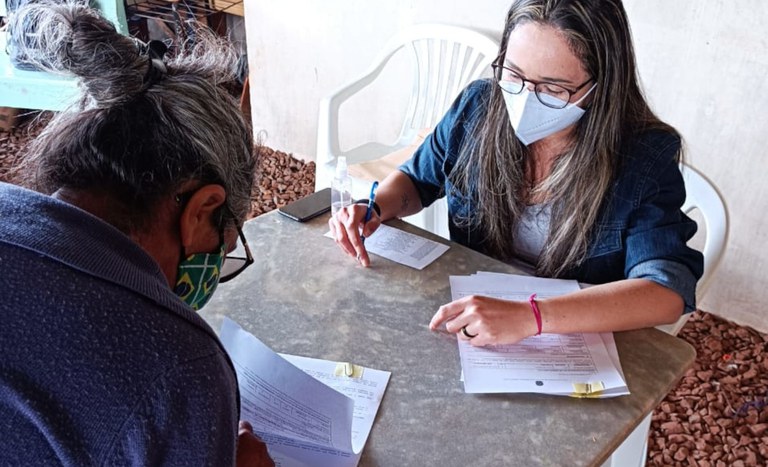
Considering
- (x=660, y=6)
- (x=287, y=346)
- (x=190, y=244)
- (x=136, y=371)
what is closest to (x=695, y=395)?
(x=660, y=6)

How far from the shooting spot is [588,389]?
1149 mm

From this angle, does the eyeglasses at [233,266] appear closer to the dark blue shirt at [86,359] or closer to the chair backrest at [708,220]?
the dark blue shirt at [86,359]

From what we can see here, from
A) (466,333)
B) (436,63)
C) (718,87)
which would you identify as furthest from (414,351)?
(436,63)

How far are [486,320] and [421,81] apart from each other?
200cm

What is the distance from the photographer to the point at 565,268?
1568 mm

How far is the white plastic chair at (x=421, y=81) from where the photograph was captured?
2.79 m

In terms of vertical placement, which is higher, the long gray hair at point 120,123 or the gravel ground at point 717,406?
the long gray hair at point 120,123

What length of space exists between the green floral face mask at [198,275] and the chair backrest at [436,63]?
195cm

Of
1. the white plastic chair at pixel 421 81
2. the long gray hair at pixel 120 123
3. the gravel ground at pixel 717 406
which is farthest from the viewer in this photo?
Result: the white plastic chair at pixel 421 81

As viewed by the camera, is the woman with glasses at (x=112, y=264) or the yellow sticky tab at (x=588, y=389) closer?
the woman with glasses at (x=112, y=264)

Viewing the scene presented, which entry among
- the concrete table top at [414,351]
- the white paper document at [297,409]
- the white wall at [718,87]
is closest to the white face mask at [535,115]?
the concrete table top at [414,351]

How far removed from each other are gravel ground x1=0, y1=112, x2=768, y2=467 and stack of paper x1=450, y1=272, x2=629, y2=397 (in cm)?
110

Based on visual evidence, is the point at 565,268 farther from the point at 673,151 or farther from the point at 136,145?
the point at 136,145

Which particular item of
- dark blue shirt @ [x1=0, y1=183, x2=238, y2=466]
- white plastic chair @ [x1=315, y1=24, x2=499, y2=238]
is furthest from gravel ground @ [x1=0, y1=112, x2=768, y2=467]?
dark blue shirt @ [x1=0, y1=183, x2=238, y2=466]
